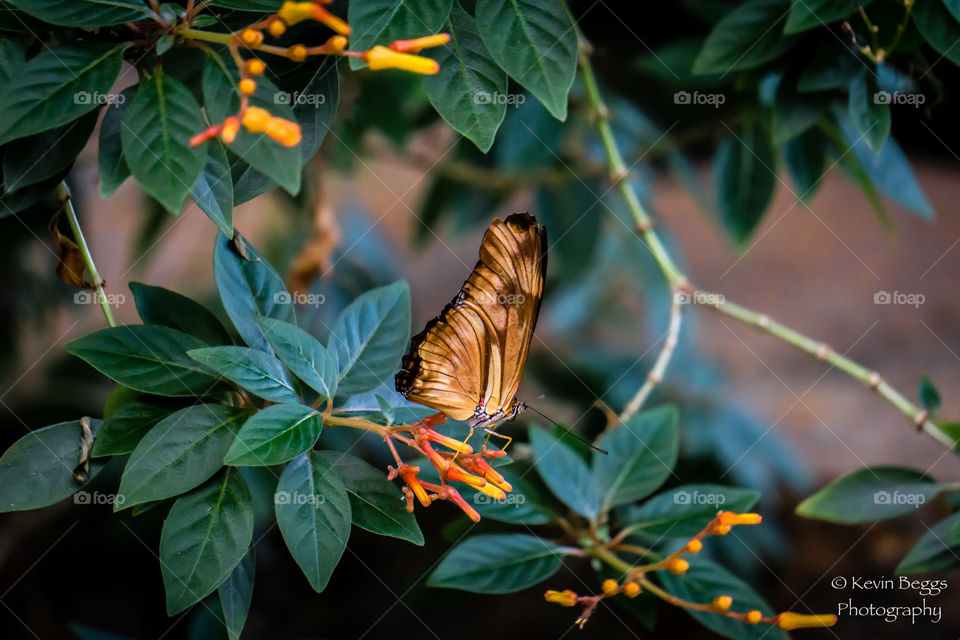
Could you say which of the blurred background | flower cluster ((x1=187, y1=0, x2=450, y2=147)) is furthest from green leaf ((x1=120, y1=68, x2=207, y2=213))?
the blurred background

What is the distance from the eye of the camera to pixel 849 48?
0.93 m

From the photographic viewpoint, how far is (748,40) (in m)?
0.94

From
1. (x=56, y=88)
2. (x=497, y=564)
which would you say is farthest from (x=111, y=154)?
(x=497, y=564)

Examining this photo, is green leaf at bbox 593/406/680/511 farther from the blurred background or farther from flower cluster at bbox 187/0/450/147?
flower cluster at bbox 187/0/450/147

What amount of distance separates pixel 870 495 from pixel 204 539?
82cm

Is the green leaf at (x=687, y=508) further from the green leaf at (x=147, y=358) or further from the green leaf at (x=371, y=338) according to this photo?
the green leaf at (x=147, y=358)

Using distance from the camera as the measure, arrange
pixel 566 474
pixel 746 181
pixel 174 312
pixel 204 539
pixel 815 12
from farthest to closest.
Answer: pixel 746 181 < pixel 566 474 < pixel 815 12 < pixel 174 312 < pixel 204 539

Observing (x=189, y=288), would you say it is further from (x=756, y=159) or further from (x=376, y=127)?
(x=756, y=159)

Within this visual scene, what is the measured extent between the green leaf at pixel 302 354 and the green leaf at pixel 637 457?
0.42 m

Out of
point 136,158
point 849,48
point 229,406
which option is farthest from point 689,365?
point 136,158

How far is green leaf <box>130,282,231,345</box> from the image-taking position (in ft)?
2.35

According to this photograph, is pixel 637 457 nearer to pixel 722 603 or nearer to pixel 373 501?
pixel 722 603

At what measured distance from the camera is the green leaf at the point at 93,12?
1.98 ft

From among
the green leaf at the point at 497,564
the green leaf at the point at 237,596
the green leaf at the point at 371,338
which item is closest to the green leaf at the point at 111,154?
the green leaf at the point at 371,338
